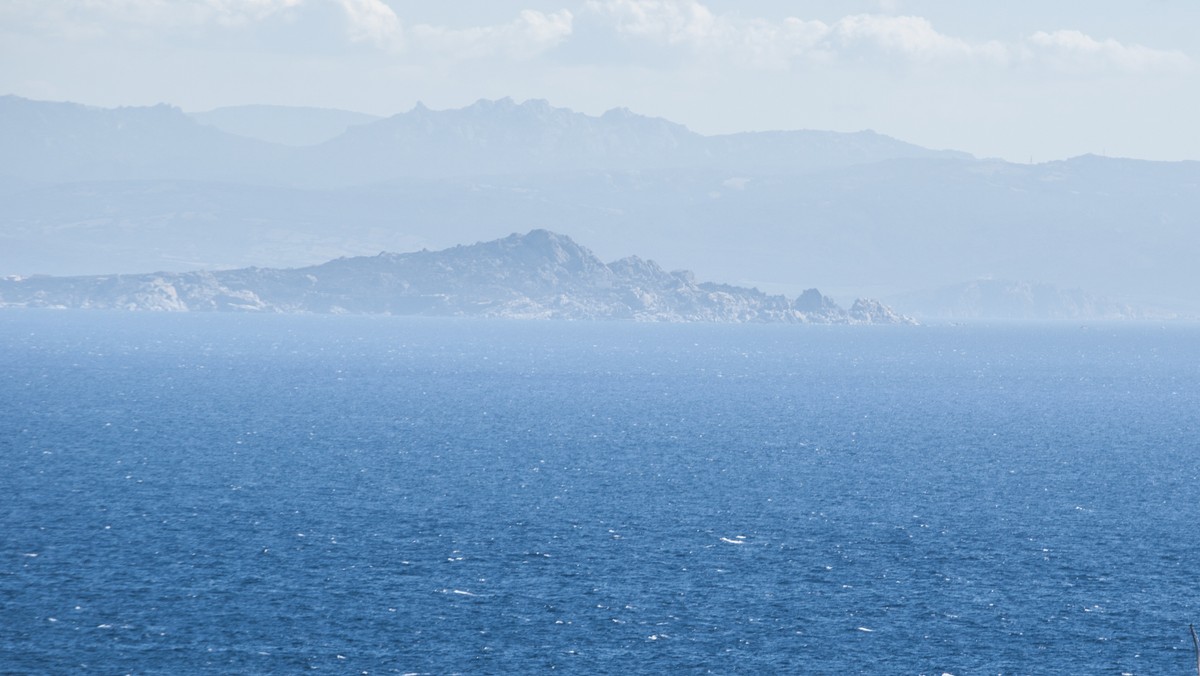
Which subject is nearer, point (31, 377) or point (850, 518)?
point (850, 518)

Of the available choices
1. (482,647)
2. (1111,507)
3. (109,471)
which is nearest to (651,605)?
(482,647)

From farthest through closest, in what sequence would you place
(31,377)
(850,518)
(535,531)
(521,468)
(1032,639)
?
1. (31,377)
2. (521,468)
3. (850,518)
4. (535,531)
5. (1032,639)

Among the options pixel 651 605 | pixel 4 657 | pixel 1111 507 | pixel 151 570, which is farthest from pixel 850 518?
pixel 4 657

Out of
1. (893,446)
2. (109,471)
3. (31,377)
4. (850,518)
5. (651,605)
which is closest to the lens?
(651,605)

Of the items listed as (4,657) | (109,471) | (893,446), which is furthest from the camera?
(893,446)

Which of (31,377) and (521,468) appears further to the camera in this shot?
(31,377)

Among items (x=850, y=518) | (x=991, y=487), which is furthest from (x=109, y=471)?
(x=991, y=487)

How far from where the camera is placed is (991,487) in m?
108

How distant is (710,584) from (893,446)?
6323 centimetres

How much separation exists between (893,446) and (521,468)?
38951mm

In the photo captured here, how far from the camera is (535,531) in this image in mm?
87375

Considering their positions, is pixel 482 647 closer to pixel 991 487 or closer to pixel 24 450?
pixel 991 487

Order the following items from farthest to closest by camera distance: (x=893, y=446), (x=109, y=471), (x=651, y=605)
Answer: (x=893, y=446) < (x=109, y=471) < (x=651, y=605)

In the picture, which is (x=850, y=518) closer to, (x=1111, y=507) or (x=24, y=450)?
(x=1111, y=507)
